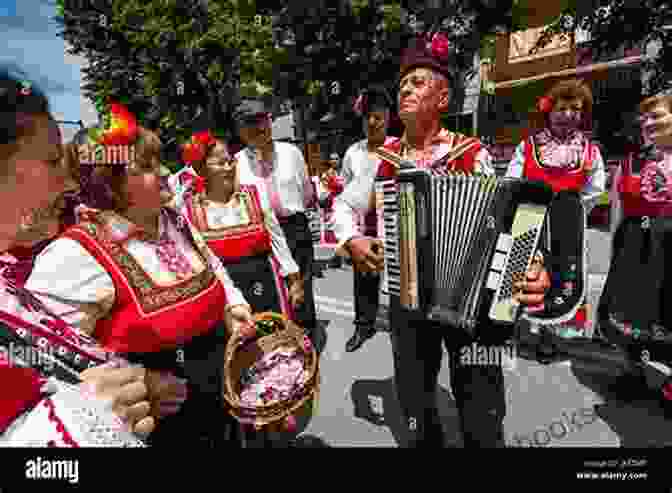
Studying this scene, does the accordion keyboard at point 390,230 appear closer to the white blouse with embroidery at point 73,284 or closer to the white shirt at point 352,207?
the white shirt at point 352,207

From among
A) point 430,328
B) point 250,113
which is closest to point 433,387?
point 430,328

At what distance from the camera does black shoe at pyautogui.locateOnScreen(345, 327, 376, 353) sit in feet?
12.1

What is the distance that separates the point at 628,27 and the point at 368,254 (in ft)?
14.0

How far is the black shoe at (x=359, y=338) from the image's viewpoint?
369 cm

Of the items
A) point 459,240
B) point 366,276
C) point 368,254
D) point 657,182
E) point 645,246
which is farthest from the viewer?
point 366,276

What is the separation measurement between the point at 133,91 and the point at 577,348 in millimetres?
7196

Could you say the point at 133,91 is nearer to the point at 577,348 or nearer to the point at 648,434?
the point at 577,348

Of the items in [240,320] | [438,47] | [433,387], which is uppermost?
[438,47]

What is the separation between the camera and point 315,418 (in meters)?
2.61

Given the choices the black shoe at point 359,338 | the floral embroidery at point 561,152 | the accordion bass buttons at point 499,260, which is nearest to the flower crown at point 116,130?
the accordion bass buttons at point 499,260

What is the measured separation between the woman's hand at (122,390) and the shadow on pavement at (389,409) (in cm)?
169

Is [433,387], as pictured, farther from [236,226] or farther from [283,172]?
[283,172]

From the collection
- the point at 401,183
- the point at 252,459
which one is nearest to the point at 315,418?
the point at 252,459

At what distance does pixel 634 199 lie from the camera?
2.31 meters
